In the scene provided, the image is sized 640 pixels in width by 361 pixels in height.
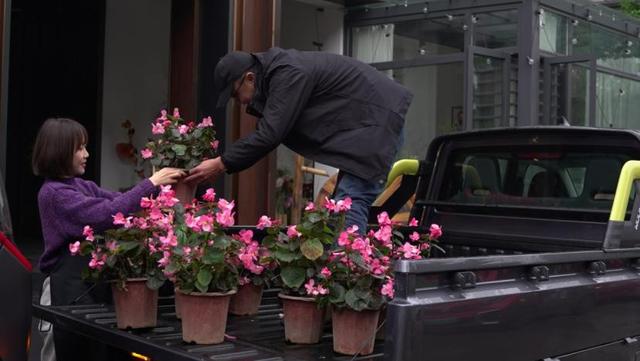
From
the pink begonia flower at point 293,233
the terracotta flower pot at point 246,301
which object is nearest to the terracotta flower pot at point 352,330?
the pink begonia flower at point 293,233

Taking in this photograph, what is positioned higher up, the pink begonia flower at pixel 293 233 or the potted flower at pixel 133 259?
the pink begonia flower at pixel 293 233

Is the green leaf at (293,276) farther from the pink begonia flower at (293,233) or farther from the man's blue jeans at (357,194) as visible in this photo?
the man's blue jeans at (357,194)

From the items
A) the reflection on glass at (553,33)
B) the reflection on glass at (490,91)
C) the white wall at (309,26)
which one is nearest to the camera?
the reflection on glass at (490,91)

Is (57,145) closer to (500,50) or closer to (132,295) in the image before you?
(132,295)

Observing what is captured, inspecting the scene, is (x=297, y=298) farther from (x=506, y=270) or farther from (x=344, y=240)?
(x=506, y=270)

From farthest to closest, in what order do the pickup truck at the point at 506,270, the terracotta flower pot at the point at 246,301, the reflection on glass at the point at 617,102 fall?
the reflection on glass at the point at 617,102, the terracotta flower pot at the point at 246,301, the pickup truck at the point at 506,270

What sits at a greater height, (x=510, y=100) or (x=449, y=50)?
(x=449, y=50)

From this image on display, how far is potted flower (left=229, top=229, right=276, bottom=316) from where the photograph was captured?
9.62 ft

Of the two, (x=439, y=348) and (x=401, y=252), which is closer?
(x=439, y=348)

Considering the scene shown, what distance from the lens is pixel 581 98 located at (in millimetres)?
11391

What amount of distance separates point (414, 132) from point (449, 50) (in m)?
1.25

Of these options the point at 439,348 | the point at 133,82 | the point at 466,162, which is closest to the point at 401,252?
the point at 439,348

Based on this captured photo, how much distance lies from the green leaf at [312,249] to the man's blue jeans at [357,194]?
3.39 feet

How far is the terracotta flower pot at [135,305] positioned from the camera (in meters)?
2.96
